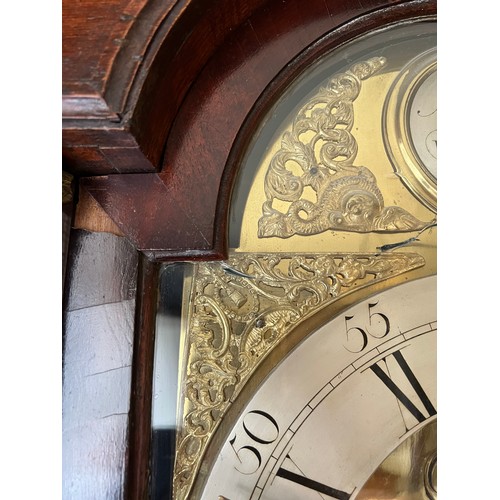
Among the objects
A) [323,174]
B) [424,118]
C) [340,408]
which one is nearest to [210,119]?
[323,174]

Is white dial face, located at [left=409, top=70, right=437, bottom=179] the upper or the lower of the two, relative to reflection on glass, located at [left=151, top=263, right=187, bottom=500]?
upper

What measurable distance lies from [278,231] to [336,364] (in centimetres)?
17

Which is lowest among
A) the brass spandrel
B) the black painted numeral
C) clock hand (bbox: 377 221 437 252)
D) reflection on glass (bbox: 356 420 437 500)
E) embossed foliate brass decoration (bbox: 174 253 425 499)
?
reflection on glass (bbox: 356 420 437 500)

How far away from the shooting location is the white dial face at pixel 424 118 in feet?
2.75

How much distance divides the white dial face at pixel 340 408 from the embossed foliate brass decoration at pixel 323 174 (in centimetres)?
11

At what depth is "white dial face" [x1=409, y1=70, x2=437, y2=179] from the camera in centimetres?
84

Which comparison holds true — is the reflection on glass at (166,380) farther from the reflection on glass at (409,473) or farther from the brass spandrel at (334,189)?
the reflection on glass at (409,473)

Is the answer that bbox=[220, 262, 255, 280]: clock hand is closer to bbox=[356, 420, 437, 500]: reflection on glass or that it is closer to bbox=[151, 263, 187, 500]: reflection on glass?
bbox=[151, 263, 187, 500]: reflection on glass

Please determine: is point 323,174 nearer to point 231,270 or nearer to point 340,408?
point 231,270

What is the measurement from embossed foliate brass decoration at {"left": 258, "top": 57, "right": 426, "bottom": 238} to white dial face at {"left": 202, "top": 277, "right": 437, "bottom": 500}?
113 millimetres

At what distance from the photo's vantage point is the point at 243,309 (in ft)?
2.74

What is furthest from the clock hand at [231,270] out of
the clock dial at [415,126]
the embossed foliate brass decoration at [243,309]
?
the clock dial at [415,126]

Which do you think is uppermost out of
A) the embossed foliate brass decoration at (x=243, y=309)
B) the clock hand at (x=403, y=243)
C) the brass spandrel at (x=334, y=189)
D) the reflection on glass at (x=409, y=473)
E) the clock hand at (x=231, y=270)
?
the brass spandrel at (x=334, y=189)

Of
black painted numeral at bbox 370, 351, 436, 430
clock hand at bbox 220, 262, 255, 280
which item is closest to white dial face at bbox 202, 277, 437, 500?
black painted numeral at bbox 370, 351, 436, 430
